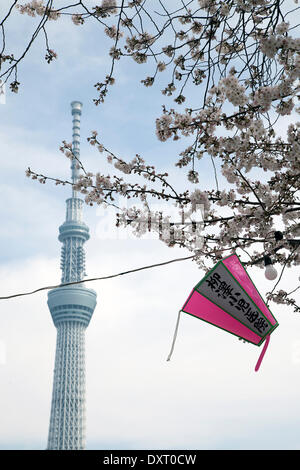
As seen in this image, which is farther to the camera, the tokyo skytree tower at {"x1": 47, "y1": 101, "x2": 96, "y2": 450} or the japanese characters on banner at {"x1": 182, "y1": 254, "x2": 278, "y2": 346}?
the tokyo skytree tower at {"x1": 47, "y1": 101, "x2": 96, "y2": 450}

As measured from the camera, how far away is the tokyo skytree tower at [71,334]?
7800cm

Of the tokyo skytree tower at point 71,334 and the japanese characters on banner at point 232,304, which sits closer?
the japanese characters on banner at point 232,304

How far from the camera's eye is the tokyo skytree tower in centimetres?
7800

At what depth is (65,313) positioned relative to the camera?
84250 millimetres

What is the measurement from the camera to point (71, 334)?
82812mm

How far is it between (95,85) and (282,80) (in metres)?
1.84

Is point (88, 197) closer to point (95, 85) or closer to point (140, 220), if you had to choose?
A: point (140, 220)

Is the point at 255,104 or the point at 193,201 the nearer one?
the point at 255,104

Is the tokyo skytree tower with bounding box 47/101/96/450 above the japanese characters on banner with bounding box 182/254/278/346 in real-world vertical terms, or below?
above

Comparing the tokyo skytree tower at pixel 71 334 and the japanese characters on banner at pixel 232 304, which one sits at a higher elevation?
the tokyo skytree tower at pixel 71 334

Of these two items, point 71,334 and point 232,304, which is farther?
point 71,334
